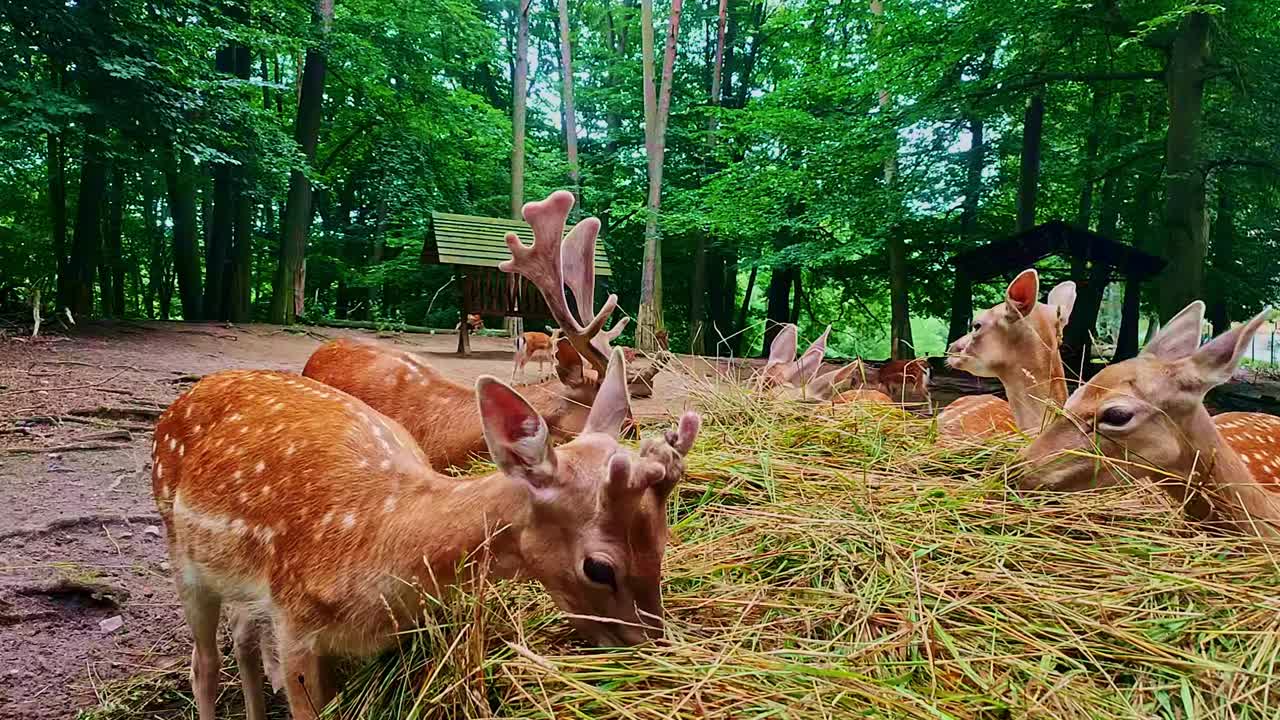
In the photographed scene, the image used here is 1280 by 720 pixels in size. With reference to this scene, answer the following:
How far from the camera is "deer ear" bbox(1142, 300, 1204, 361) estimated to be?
2.47 m

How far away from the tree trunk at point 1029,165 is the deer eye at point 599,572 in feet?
44.4

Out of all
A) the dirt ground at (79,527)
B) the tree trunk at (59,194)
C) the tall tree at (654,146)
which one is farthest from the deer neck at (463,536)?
the tall tree at (654,146)

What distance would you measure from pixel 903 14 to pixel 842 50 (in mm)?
3283

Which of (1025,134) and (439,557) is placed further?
(1025,134)

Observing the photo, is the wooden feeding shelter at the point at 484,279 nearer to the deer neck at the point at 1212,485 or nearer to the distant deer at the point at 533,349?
the distant deer at the point at 533,349

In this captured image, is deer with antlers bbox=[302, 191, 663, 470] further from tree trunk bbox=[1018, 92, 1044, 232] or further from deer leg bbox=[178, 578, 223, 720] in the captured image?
tree trunk bbox=[1018, 92, 1044, 232]

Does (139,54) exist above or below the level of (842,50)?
below

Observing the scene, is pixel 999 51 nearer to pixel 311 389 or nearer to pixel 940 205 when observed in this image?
pixel 940 205

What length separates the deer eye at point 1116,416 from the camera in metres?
2.36

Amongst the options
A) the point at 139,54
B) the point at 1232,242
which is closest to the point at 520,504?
the point at 139,54

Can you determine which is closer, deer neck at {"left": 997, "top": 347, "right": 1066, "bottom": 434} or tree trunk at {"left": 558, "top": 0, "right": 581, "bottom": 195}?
deer neck at {"left": 997, "top": 347, "right": 1066, "bottom": 434}

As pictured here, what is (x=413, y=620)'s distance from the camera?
1677mm

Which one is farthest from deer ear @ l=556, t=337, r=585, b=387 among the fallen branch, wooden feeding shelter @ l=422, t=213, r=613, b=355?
wooden feeding shelter @ l=422, t=213, r=613, b=355

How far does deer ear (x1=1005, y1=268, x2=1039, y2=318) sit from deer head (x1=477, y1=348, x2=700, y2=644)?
2.74 m
